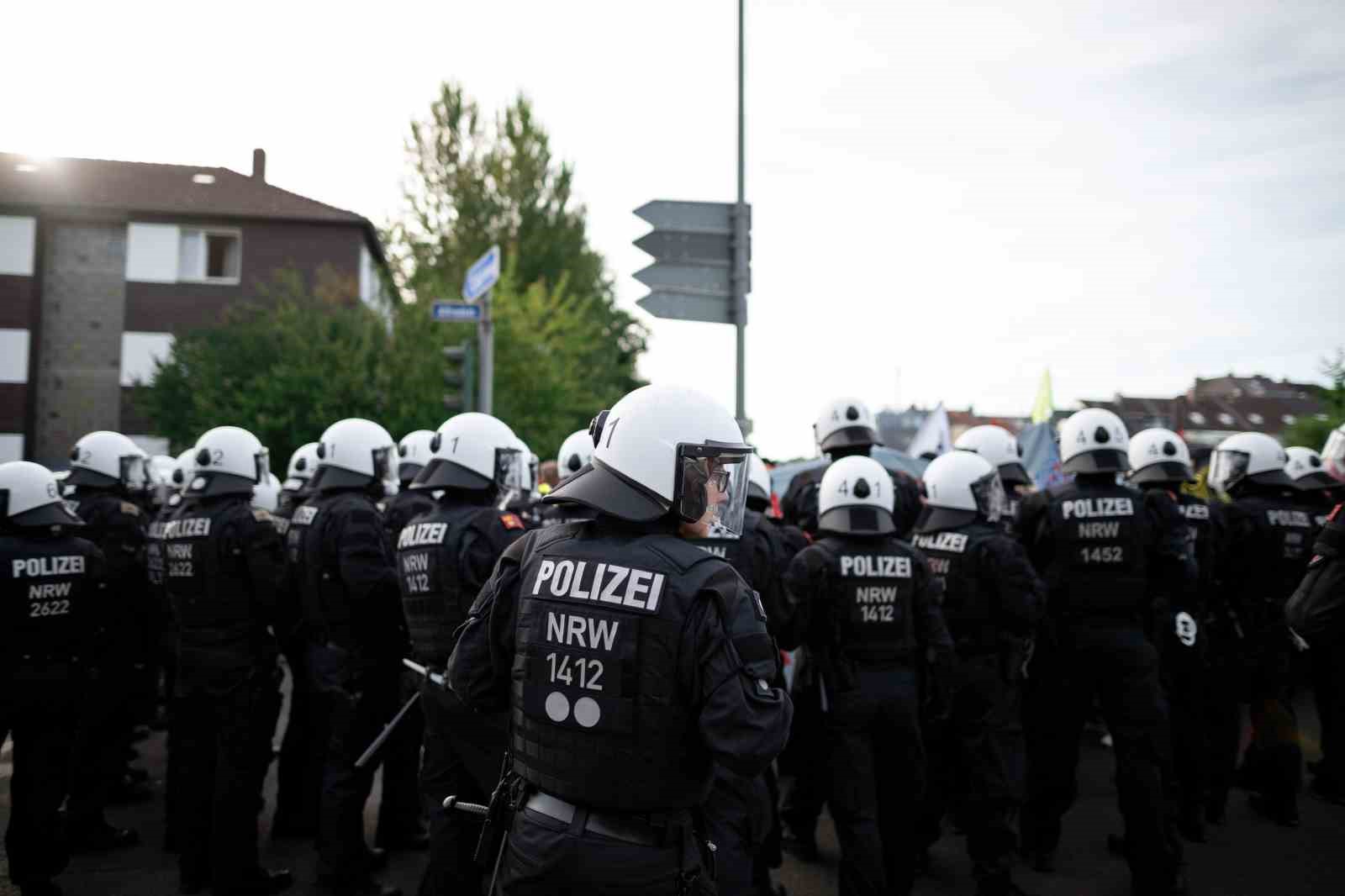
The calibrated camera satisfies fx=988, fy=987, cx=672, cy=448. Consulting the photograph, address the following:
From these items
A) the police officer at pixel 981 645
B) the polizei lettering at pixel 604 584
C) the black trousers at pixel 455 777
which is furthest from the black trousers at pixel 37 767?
the police officer at pixel 981 645

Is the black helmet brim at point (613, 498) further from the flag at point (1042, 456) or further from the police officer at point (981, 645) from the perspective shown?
the flag at point (1042, 456)

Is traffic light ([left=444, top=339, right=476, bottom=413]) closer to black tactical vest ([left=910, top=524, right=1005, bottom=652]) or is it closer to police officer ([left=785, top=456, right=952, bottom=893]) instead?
black tactical vest ([left=910, top=524, right=1005, bottom=652])

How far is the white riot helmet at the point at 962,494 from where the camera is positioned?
18.7 feet

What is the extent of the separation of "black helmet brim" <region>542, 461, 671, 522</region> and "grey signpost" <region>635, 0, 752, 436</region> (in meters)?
4.52

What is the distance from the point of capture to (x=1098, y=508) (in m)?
5.62

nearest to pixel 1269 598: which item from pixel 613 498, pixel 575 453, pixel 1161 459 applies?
pixel 1161 459

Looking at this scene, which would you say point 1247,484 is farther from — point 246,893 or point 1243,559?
point 246,893

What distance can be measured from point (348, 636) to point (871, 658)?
287 cm

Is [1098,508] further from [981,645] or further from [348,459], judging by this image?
[348,459]

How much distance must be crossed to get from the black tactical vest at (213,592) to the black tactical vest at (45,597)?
44 cm

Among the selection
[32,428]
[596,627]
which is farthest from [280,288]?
[596,627]

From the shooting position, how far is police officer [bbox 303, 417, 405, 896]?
17.1 ft

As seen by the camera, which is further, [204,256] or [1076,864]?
[204,256]

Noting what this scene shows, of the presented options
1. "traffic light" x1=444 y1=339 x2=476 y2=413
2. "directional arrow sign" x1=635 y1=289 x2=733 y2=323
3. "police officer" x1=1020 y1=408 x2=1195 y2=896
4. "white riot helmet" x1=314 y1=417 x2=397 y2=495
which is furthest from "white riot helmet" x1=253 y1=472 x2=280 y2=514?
"police officer" x1=1020 y1=408 x2=1195 y2=896
